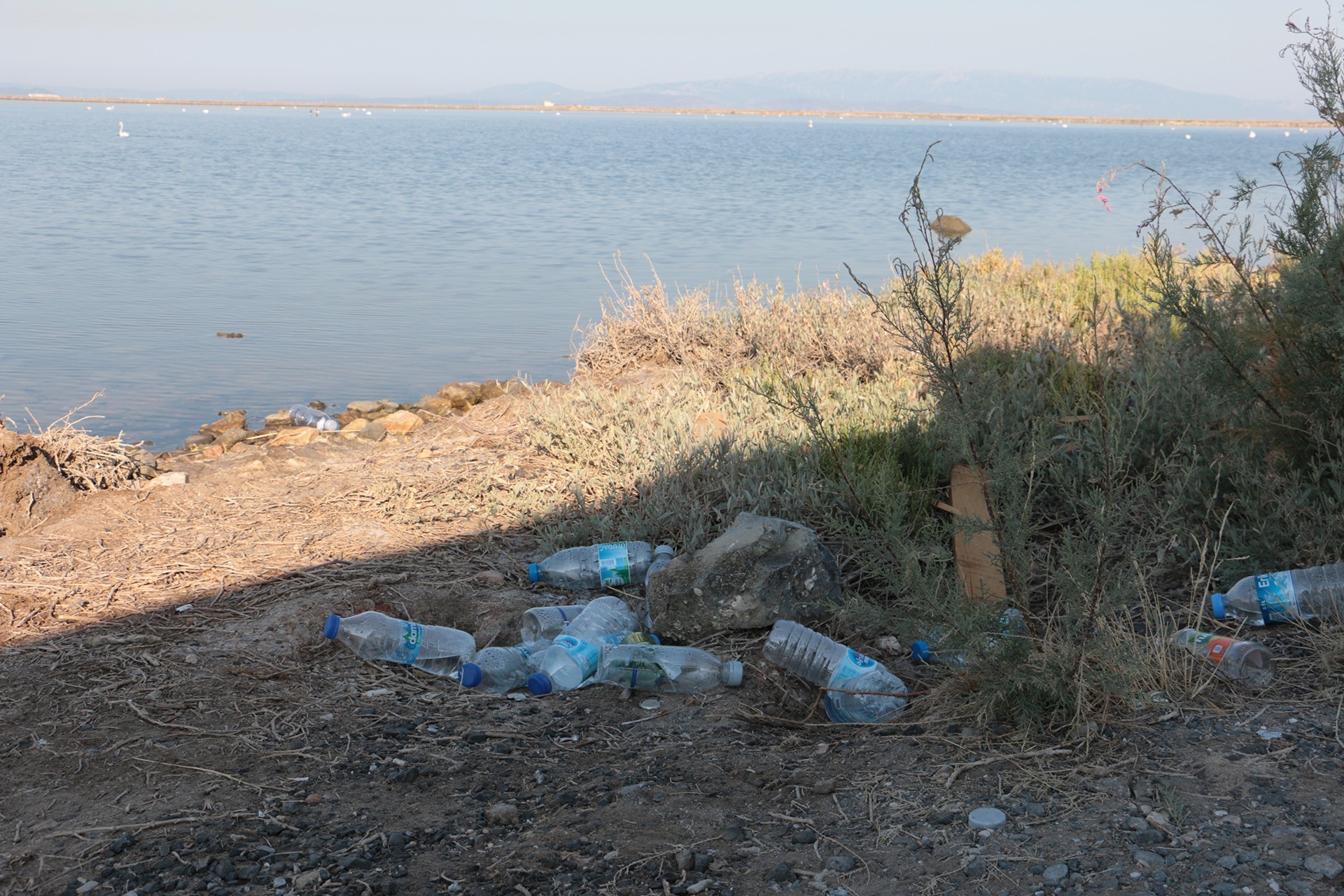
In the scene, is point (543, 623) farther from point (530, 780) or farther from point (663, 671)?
point (530, 780)

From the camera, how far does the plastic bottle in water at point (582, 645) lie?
3.40 m

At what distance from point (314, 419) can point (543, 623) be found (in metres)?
5.18

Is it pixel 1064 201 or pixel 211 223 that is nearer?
pixel 211 223

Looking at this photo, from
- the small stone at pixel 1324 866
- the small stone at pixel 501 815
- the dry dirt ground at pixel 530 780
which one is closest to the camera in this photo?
the small stone at pixel 1324 866

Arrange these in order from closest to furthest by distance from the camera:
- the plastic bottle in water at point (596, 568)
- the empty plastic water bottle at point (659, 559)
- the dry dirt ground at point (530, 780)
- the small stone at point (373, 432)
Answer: the dry dirt ground at point (530, 780) < the empty plastic water bottle at point (659, 559) < the plastic bottle in water at point (596, 568) < the small stone at point (373, 432)

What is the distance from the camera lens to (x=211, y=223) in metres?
20.2

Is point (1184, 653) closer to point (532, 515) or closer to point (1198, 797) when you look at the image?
point (1198, 797)

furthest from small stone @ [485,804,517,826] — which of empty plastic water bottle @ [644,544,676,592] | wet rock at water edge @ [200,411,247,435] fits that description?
wet rock at water edge @ [200,411,247,435]

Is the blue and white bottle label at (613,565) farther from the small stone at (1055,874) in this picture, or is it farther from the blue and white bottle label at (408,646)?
the small stone at (1055,874)

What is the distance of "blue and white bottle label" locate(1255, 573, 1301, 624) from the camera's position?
3441 mm

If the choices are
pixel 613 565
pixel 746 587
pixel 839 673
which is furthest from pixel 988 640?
pixel 613 565

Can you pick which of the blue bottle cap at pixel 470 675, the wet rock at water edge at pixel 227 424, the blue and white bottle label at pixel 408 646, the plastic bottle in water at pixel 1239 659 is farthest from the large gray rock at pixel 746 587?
the wet rock at water edge at pixel 227 424

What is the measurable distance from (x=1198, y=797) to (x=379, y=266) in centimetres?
1517

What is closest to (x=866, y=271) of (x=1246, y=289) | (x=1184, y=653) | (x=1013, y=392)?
(x=1013, y=392)
